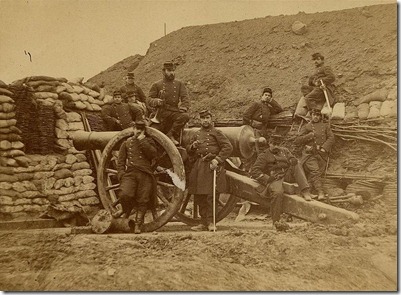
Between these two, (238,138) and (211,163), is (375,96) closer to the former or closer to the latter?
(238,138)

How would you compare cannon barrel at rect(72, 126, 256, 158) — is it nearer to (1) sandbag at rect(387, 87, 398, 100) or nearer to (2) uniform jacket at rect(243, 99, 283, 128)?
(2) uniform jacket at rect(243, 99, 283, 128)

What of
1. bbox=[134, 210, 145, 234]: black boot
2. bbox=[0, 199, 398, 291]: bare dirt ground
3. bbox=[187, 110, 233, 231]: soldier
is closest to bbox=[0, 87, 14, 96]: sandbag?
bbox=[0, 199, 398, 291]: bare dirt ground

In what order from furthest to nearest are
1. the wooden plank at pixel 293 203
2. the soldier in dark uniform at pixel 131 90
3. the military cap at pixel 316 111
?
the soldier in dark uniform at pixel 131 90
the military cap at pixel 316 111
the wooden plank at pixel 293 203

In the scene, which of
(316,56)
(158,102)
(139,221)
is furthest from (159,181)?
(316,56)

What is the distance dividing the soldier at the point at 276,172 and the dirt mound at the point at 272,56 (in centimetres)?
77

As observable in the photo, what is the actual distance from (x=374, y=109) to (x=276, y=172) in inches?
48.3

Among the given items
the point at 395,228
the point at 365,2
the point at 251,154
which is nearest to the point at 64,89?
the point at 251,154

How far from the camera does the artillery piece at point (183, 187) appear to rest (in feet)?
18.0

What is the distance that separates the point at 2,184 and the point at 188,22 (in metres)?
2.82

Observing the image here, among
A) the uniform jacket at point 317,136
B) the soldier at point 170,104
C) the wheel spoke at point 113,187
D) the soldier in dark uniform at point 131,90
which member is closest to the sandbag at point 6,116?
the soldier in dark uniform at point 131,90

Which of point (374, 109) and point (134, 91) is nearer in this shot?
point (374, 109)

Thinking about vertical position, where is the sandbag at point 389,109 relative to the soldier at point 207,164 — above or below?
above

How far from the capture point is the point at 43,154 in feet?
21.1

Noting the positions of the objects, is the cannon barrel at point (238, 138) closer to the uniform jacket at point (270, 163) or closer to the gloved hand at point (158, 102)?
the uniform jacket at point (270, 163)
